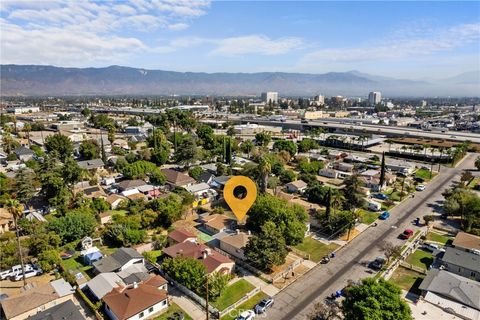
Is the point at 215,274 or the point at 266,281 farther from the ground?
the point at 215,274

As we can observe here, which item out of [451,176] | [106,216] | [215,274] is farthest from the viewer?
[451,176]

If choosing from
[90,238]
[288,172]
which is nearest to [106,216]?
[90,238]

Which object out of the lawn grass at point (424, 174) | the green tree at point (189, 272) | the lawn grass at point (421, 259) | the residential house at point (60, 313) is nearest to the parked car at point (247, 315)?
the green tree at point (189, 272)

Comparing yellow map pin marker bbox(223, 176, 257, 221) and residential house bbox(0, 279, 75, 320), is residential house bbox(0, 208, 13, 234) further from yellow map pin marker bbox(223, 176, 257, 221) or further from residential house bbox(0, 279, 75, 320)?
yellow map pin marker bbox(223, 176, 257, 221)

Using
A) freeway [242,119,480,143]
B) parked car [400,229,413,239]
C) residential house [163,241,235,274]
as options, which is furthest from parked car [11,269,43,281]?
freeway [242,119,480,143]

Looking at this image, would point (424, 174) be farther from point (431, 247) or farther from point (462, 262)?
point (462, 262)

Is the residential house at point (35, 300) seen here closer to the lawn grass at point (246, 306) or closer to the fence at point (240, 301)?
the fence at point (240, 301)

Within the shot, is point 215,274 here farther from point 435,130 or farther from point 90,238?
point 435,130

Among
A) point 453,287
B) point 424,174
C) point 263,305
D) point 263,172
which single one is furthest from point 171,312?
point 424,174
